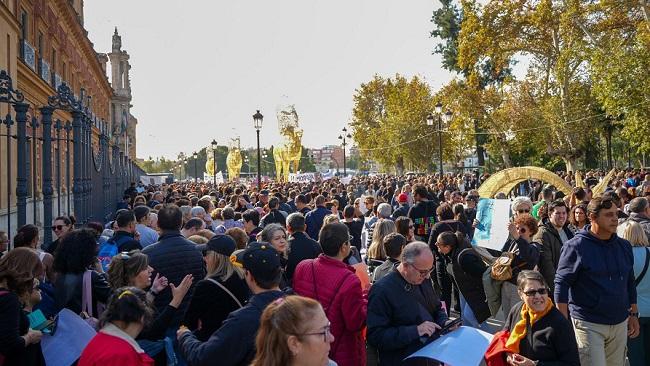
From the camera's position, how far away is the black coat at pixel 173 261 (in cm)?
579

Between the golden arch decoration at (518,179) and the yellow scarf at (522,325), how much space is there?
13672 millimetres

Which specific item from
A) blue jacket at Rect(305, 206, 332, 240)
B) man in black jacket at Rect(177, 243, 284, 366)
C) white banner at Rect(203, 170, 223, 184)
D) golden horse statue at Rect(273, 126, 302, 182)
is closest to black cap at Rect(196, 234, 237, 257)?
man in black jacket at Rect(177, 243, 284, 366)

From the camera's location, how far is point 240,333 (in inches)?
150

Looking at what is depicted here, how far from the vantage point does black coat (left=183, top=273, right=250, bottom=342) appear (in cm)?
472

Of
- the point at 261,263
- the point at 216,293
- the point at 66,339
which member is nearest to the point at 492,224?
the point at 216,293

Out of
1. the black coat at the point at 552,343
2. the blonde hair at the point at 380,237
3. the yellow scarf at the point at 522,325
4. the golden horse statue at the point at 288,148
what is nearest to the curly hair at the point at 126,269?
the yellow scarf at the point at 522,325

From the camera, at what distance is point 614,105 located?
25.2 metres

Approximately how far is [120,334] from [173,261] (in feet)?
6.38

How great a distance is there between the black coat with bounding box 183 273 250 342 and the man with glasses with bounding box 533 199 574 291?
14.5ft

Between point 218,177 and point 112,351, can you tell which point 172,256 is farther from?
point 218,177

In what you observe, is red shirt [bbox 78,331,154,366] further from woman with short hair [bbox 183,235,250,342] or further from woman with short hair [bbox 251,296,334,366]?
woman with short hair [bbox 251,296,334,366]

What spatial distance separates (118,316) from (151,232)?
194 inches

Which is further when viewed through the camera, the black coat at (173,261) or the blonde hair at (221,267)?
the black coat at (173,261)

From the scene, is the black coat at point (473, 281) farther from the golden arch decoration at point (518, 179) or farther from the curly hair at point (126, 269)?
the golden arch decoration at point (518, 179)
